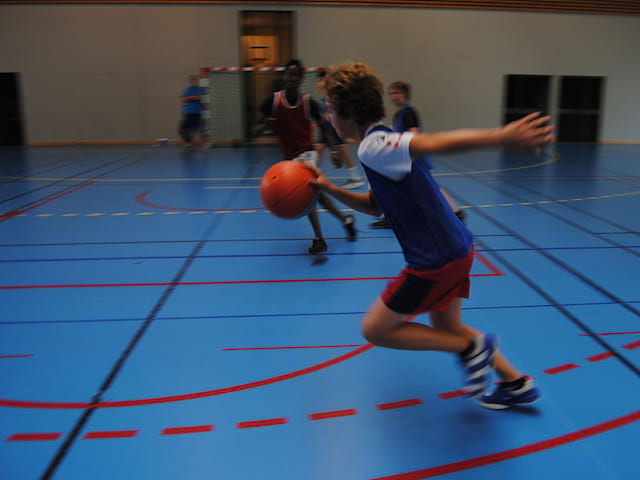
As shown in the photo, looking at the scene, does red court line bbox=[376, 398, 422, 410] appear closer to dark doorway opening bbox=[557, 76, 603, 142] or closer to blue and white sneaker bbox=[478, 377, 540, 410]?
blue and white sneaker bbox=[478, 377, 540, 410]

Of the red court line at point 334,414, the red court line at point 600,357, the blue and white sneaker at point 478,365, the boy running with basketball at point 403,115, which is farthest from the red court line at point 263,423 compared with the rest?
the boy running with basketball at point 403,115

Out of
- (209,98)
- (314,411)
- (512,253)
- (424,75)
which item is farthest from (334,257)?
(424,75)

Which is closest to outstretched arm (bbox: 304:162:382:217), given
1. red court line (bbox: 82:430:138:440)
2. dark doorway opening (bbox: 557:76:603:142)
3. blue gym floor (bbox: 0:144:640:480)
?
blue gym floor (bbox: 0:144:640:480)

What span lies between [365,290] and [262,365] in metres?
1.33

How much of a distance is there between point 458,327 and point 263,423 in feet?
3.14

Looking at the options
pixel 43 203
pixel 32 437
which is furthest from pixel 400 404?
pixel 43 203

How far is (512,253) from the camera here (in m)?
4.83

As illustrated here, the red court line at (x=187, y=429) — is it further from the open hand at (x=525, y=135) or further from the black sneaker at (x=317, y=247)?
the black sneaker at (x=317, y=247)

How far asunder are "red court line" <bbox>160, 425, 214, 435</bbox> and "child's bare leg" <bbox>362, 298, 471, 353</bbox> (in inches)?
31.0

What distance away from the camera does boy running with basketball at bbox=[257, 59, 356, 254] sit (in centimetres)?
498

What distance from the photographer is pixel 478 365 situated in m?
2.25

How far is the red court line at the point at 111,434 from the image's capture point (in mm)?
2201

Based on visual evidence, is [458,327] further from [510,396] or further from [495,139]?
[495,139]

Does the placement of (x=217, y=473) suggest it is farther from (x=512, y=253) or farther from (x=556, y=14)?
(x=556, y=14)
